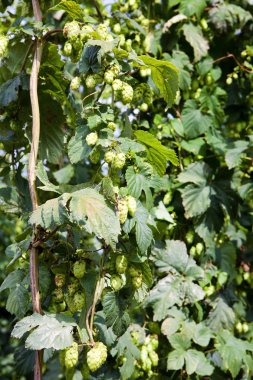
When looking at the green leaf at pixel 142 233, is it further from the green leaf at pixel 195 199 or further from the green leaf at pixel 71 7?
the green leaf at pixel 195 199

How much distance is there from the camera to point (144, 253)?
1416 mm

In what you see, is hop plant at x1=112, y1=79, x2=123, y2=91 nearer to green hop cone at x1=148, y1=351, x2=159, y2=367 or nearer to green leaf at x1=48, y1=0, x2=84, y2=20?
green leaf at x1=48, y1=0, x2=84, y2=20

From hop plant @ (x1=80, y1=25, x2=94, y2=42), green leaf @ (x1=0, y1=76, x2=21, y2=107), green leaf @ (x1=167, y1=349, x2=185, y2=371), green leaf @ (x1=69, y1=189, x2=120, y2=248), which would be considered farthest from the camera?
green leaf @ (x1=167, y1=349, x2=185, y2=371)

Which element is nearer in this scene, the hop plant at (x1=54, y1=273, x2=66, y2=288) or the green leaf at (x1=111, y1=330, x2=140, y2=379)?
the hop plant at (x1=54, y1=273, x2=66, y2=288)

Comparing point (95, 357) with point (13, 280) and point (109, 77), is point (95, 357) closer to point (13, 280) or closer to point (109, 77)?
point (13, 280)

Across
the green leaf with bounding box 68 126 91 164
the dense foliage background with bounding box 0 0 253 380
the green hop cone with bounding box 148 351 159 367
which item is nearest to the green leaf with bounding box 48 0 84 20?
the dense foliage background with bounding box 0 0 253 380

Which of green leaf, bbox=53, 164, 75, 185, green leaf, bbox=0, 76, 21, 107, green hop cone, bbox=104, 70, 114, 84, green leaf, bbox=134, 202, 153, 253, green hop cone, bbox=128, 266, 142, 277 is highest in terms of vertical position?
green hop cone, bbox=104, 70, 114, 84

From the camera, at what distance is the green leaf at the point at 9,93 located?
1.84m

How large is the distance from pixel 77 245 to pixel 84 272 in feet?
0.26

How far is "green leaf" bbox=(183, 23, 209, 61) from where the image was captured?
2404mm

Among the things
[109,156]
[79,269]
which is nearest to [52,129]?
[109,156]

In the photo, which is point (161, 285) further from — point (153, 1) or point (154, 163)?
point (153, 1)

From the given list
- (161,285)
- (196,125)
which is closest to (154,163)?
(161,285)

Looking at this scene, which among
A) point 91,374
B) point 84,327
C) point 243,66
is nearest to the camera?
point 84,327
